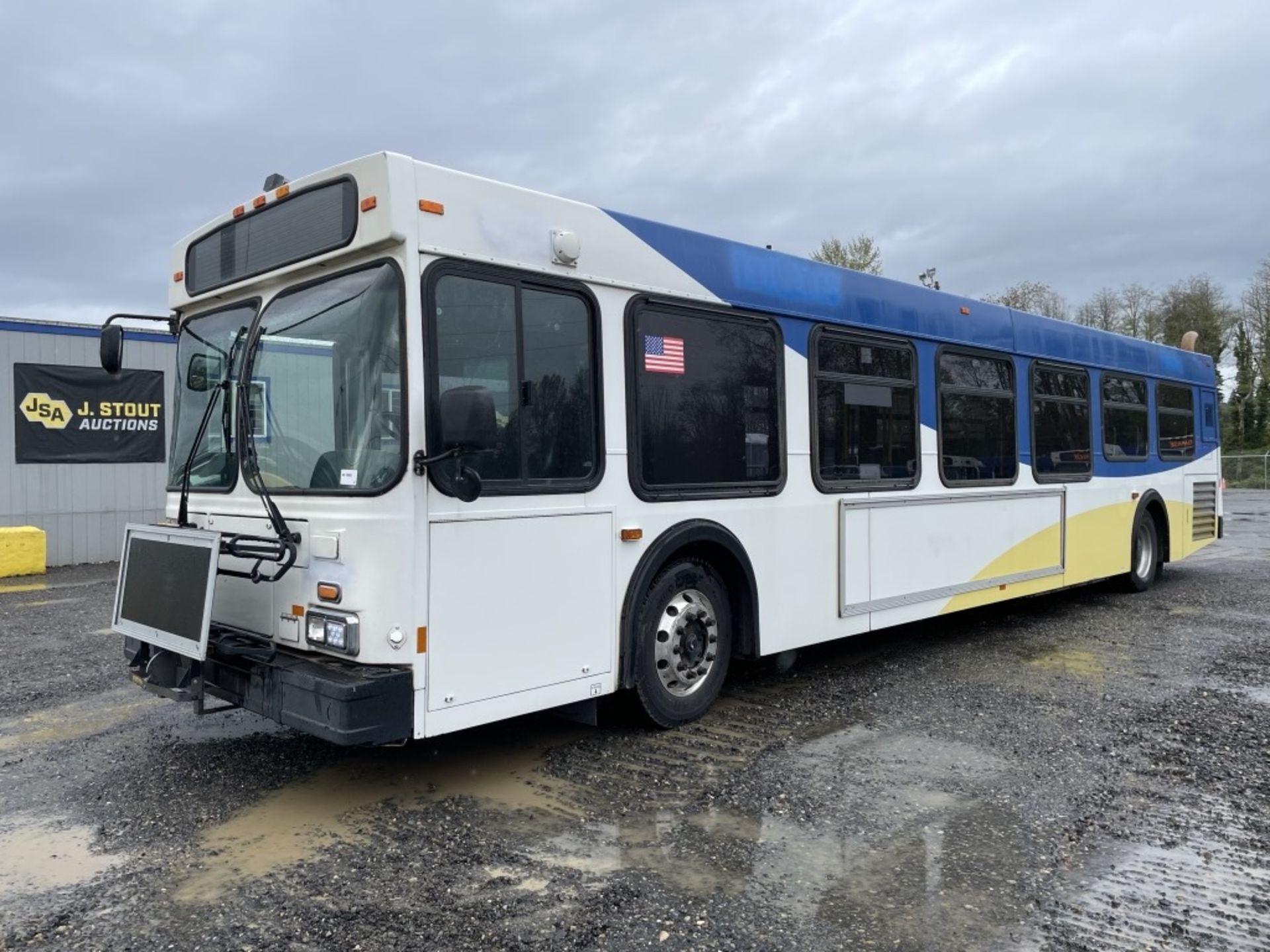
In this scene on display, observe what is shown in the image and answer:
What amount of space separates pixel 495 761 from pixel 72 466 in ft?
37.5

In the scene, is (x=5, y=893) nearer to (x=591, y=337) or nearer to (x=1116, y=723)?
(x=591, y=337)

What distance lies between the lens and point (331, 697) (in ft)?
12.4

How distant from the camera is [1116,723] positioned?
5582 mm

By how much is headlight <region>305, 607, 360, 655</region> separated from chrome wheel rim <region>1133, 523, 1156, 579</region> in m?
9.14

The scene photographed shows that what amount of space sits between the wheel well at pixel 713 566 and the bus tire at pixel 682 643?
61mm

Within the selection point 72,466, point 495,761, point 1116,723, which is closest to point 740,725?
point 495,761

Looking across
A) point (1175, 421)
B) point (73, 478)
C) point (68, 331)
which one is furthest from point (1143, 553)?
point (68, 331)

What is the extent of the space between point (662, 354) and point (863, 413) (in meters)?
1.99

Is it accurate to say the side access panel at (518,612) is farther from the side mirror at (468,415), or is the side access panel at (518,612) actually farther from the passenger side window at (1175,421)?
the passenger side window at (1175,421)

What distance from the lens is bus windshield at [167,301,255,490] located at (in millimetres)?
4801

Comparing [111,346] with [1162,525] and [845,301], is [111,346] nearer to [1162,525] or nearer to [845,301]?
[845,301]

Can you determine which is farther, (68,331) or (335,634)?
(68,331)

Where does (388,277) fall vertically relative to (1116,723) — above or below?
above

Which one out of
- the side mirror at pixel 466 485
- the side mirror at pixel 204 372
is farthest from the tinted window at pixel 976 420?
the side mirror at pixel 204 372
